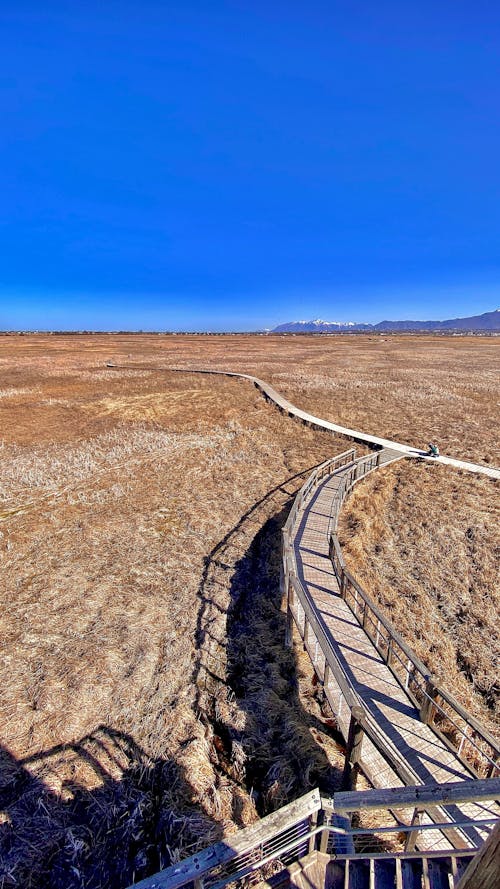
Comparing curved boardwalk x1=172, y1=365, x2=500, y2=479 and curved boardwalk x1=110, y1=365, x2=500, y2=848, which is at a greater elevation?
curved boardwalk x1=172, y1=365, x2=500, y2=479

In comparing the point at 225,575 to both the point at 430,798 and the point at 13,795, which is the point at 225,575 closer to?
the point at 13,795

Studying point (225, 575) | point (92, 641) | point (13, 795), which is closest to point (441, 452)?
point (225, 575)

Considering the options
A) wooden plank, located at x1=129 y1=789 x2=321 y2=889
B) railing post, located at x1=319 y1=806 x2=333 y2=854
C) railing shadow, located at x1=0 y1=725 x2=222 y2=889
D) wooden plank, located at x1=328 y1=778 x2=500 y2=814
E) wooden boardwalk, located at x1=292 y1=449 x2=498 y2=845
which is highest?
wooden plank, located at x1=328 y1=778 x2=500 y2=814

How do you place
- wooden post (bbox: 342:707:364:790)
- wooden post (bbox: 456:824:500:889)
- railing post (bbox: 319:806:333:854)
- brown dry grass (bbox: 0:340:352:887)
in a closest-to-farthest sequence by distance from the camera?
wooden post (bbox: 456:824:500:889) < railing post (bbox: 319:806:333:854) < wooden post (bbox: 342:707:364:790) < brown dry grass (bbox: 0:340:352:887)

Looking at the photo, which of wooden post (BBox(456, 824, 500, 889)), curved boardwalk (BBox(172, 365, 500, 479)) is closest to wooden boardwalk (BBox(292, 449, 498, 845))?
wooden post (BBox(456, 824, 500, 889))

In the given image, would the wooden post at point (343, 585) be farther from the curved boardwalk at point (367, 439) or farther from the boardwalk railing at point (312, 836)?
the curved boardwalk at point (367, 439)

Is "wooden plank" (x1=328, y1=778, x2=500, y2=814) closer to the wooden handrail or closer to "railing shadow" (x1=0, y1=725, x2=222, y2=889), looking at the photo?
the wooden handrail

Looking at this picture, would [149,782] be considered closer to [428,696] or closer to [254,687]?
[254,687]
